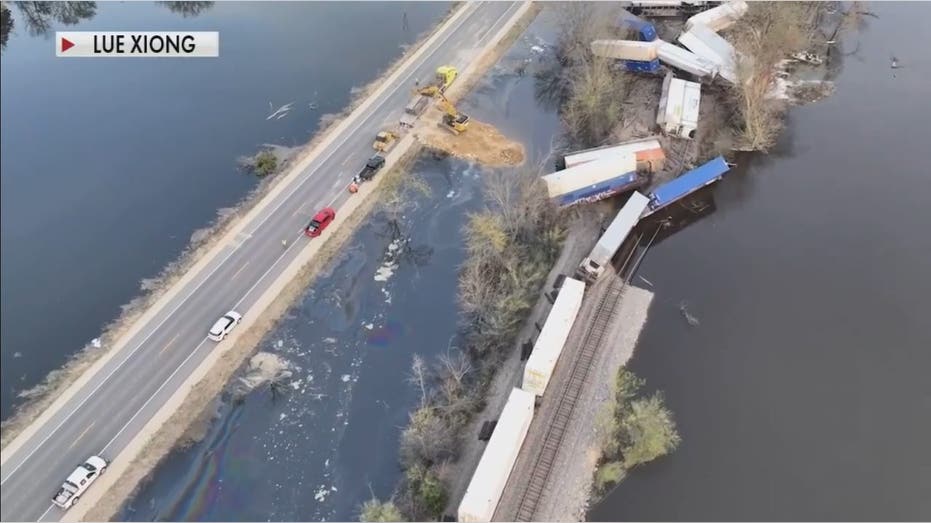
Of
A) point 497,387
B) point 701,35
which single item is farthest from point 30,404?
point 701,35

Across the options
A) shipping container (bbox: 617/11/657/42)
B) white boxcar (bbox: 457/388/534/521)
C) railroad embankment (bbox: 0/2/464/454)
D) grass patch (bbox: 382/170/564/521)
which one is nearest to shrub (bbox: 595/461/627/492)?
white boxcar (bbox: 457/388/534/521)

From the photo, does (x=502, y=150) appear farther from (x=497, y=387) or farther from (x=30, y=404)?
(x=30, y=404)

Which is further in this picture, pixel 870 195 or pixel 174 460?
pixel 870 195

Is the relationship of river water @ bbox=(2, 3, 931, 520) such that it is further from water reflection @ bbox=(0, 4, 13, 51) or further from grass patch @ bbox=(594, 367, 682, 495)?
water reflection @ bbox=(0, 4, 13, 51)

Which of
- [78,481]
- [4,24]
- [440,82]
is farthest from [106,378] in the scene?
[4,24]

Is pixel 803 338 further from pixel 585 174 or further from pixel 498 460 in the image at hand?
pixel 498 460

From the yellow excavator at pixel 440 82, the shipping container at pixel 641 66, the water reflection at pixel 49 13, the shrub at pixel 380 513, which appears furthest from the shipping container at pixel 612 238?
the water reflection at pixel 49 13

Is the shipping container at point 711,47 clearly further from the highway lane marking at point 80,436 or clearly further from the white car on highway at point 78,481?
the white car on highway at point 78,481
